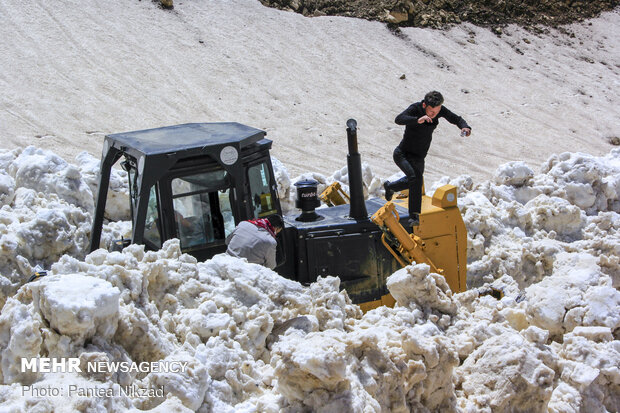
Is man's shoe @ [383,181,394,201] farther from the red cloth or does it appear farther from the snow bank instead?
the snow bank

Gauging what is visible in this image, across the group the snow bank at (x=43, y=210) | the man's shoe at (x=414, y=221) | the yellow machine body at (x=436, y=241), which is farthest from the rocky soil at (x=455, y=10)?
the man's shoe at (x=414, y=221)

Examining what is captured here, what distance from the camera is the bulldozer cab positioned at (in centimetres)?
477

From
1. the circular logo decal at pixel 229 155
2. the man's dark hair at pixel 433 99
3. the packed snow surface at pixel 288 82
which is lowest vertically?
the packed snow surface at pixel 288 82

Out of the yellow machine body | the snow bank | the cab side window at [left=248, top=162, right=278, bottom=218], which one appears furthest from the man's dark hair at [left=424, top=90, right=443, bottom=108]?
the snow bank

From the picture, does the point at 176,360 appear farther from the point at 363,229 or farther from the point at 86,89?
the point at 86,89

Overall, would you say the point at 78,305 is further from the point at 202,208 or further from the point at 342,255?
the point at 342,255

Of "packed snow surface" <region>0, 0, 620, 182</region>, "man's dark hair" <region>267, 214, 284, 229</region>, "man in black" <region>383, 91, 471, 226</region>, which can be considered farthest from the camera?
"packed snow surface" <region>0, 0, 620, 182</region>

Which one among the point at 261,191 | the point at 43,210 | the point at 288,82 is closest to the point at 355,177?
the point at 261,191

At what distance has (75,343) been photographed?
3.04 metres

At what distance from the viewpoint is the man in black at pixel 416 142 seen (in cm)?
562

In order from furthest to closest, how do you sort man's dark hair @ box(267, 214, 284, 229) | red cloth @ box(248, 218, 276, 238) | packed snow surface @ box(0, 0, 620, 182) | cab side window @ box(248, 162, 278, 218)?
packed snow surface @ box(0, 0, 620, 182) < cab side window @ box(248, 162, 278, 218) < man's dark hair @ box(267, 214, 284, 229) < red cloth @ box(248, 218, 276, 238)

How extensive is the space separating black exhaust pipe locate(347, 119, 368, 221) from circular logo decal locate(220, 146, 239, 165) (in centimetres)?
95

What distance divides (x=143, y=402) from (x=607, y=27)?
87.9ft

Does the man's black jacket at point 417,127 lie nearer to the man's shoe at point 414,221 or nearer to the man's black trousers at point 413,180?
the man's black trousers at point 413,180
